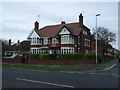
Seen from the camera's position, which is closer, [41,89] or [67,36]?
[41,89]

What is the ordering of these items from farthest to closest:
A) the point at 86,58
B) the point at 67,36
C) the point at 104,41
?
the point at 104,41 < the point at 67,36 < the point at 86,58

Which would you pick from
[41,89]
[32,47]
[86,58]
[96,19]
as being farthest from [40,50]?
[41,89]

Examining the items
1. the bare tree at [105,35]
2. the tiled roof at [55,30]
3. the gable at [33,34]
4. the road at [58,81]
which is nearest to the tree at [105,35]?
the bare tree at [105,35]

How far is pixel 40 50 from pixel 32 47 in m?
2.57

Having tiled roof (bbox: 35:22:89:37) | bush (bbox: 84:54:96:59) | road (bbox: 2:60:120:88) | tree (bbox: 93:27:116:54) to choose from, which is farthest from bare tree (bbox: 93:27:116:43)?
road (bbox: 2:60:120:88)

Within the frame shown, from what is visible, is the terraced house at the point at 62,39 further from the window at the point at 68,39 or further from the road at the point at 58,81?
the road at the point at 58,81

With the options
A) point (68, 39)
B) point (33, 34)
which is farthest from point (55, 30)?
point (68, 39)

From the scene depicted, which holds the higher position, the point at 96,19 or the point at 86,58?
the point at 96,19

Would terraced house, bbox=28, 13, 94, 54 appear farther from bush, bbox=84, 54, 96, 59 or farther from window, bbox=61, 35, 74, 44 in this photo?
bush, bbox=84, 54, 96, 59

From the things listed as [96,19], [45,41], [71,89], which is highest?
[96,19]

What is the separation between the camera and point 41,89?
8.75 meters

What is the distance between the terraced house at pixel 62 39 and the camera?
44.1 meters

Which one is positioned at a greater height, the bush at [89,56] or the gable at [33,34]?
the gable at [33,34]

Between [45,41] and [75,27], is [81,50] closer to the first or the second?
[75,27]
